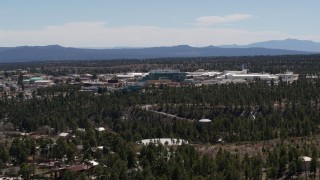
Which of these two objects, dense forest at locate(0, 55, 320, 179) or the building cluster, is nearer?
dense forest at locate(0, 55, 320, 179)

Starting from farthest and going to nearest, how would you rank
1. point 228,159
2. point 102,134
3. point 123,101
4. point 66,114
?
point 123,101 < point 66,114 < point 102,134 < point 228,159

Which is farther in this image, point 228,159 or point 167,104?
point 167,104

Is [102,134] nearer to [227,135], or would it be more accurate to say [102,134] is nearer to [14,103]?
[227,135]

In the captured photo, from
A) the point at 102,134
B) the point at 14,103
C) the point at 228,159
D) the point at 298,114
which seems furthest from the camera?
the point at 14,103

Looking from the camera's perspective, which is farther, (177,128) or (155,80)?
(155,80)

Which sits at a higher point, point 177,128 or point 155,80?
point 177,128

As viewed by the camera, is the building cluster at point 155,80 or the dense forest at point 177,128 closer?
the dense forest at point 177,128

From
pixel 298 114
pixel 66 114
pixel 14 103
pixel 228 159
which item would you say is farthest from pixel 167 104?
pixel 228 159

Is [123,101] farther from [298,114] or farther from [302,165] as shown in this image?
[302,165]
